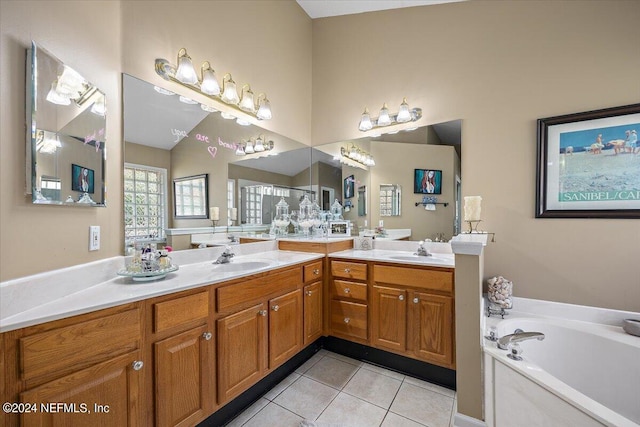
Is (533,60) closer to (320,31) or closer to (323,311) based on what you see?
(320,31)

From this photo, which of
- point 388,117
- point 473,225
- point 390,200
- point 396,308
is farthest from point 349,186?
point 396,308

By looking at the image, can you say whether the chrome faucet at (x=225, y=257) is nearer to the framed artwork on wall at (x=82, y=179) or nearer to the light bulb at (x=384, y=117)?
the framed artwork on wall at (x=82, y=179)

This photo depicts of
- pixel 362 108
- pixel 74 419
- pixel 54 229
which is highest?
pixel 362 108

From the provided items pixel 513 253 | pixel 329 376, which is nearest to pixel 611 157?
pixel 513 253

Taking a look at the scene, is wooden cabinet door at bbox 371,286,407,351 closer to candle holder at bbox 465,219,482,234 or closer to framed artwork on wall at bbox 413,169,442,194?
candle holder at bbox 465,219,482,234

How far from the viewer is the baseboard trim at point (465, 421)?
1471 millimetres

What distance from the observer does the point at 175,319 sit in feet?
4.12

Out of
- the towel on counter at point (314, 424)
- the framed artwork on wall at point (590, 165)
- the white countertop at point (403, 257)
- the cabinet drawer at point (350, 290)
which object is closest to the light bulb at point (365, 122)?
the white countertop at point (403, 257)

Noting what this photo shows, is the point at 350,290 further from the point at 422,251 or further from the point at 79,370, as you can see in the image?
the point at 79,370

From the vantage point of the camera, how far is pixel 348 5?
2.71 meters

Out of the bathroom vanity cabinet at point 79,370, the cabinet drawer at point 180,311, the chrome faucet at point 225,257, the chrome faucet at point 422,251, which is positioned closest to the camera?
the bathroom vanity cabinet at point 79,370

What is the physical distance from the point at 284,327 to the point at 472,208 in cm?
175

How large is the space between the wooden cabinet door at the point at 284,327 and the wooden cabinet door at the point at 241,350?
79mm

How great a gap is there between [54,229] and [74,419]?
0.75 meters
